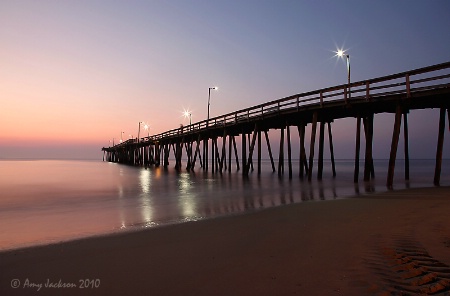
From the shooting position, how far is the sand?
293cm

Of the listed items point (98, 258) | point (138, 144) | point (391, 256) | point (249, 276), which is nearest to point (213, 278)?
point (249, 276)

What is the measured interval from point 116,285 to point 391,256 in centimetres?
318

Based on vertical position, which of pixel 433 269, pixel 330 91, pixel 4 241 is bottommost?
pixel 4 241

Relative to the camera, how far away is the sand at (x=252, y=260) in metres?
2.93

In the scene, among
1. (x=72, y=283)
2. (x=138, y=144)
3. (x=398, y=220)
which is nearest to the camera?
(x=72, y=283)

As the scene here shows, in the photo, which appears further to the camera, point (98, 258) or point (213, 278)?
point (98, 258)

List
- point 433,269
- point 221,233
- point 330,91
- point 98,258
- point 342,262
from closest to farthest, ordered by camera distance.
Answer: point 433,269
point 342,262
point 98,258
point 221,233
point 330,91

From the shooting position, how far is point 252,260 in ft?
12.1

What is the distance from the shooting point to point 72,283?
325cm

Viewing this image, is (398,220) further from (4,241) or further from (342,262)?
(4,241)

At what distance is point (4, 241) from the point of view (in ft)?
18.6

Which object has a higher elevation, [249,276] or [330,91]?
[330,91]

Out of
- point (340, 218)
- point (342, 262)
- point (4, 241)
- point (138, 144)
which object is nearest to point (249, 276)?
point (342, 262)

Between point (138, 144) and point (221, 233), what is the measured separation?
5743cm
